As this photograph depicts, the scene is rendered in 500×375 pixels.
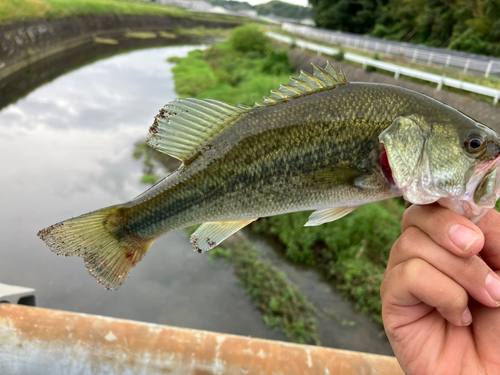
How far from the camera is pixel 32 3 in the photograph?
68.8 ft

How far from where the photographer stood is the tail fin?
4.63 ft

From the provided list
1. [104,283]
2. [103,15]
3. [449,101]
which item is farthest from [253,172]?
[103,15]

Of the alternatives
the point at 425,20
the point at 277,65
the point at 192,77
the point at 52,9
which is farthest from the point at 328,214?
the point at 425,20

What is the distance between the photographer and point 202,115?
1.44 metres

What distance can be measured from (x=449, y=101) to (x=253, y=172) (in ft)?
32.5

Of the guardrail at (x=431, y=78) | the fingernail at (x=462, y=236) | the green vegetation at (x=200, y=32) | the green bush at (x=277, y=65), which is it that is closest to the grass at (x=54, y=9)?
the green vegetation at (x=200, y=32)

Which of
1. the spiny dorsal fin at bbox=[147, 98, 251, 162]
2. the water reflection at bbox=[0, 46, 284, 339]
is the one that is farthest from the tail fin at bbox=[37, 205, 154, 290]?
the water reflection at bbox=[0, 46, 284, 339]

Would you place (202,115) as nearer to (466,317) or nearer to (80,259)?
A: (466,317)

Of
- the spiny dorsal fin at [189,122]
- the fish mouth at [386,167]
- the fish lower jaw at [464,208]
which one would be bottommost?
the fish lower jaw at [464,208]

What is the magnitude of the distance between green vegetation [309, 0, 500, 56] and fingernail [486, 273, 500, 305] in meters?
22.4

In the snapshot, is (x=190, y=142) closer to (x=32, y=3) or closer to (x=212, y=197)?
(x=212, y=197)

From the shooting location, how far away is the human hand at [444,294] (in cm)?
124

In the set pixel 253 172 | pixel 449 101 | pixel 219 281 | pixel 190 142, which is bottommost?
pixel 219 281

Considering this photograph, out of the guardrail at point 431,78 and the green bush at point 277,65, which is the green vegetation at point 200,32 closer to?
the green bush at point 277,65
